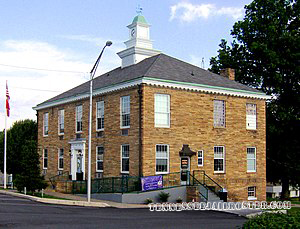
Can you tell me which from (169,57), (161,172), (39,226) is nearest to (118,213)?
(39,226)

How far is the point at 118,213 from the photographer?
857 inches

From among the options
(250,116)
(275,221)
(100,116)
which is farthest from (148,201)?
(275,221)

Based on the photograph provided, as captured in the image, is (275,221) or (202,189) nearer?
(275,221)

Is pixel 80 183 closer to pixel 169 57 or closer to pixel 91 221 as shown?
pixel 169 57

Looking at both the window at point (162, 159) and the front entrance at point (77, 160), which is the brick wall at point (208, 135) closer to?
the window at point (162, 159)

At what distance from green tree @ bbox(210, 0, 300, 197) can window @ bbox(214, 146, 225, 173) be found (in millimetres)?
10256

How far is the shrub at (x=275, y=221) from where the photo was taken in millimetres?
11461

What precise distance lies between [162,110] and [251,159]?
31.6 feet

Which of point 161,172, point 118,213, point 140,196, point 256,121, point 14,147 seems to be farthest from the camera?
point 14,147

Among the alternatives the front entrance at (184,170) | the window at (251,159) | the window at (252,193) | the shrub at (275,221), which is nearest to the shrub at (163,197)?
the front entrance at (184,170)

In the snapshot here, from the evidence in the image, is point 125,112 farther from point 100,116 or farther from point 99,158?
point 99,158

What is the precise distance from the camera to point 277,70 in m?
43.8

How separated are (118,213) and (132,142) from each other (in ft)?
29.7

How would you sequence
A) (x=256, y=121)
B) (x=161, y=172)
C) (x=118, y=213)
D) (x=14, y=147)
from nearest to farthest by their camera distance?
(x=118, y=213), (x=161, y=172), (x=256, y=121), (x=14, y=147)
